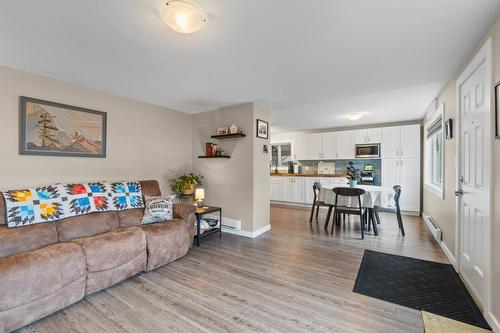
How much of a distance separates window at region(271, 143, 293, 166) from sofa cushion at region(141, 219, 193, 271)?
481cm

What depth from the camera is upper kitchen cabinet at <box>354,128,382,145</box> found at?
18.6ft

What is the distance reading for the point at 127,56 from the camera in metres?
2.24

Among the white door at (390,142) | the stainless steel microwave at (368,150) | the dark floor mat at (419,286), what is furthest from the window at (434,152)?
the dark floor mat at (419,286)

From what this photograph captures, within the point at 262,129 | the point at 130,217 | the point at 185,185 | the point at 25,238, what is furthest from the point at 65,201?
the point at 262,129

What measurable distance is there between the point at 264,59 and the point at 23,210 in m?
2.79

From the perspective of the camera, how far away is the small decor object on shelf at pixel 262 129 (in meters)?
3.91

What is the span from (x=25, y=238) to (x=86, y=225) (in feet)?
1.70

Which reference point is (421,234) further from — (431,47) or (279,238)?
(431,47)

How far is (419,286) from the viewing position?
89.4 inches

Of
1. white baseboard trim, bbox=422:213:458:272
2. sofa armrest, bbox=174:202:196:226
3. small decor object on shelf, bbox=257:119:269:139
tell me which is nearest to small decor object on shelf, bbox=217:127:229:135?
small decor object on shelf, bbox=257:119:269:139

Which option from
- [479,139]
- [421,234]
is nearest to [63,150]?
[479,139]

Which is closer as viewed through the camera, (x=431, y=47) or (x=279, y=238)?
(x=431, y=47)

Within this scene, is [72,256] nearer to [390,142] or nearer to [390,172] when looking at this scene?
[390,172]

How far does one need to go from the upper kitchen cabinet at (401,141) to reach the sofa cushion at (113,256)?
5.60m
